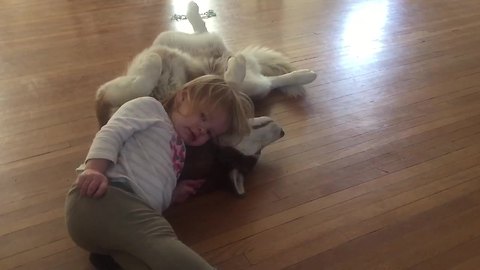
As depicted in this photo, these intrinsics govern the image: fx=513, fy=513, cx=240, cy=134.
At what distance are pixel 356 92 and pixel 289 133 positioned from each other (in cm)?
44

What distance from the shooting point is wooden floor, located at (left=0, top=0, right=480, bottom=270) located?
1311 millimetres

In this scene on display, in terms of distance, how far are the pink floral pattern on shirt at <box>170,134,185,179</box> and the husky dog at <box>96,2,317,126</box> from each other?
285 mm

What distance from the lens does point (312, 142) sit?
5.65 feet

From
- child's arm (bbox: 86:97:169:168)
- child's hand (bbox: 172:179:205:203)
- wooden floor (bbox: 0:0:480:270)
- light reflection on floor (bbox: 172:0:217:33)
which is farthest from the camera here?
light reflection on floor (bbox: 172:0:217:33)

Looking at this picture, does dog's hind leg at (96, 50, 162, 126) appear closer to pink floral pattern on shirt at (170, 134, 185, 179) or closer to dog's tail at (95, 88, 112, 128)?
dog's tail at (95, 88, 112, 128)

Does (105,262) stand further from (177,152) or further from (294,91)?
(294,91)

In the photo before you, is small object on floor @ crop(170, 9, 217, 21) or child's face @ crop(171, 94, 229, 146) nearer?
child's face @ crop(171, 94, 229, 146)

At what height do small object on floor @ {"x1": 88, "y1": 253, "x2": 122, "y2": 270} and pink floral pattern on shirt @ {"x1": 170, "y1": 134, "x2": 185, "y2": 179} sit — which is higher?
pink floral pattern on shirt @ {"x1": 170, "y1": 134, "x2": 185, "y2": 179}

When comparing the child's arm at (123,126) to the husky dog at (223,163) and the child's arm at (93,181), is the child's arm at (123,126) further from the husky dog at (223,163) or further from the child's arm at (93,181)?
the husky dog at (223,163)

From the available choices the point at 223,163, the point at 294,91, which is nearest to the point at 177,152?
the point at 223,163

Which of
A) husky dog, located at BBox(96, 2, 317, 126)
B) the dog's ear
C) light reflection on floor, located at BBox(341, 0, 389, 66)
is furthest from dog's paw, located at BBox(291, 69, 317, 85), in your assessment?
the dog's ear

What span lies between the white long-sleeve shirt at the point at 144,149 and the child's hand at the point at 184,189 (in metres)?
0.07

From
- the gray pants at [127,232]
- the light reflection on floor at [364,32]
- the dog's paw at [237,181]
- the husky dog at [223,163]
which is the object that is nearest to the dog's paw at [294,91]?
the light reflection on floor at [364,32]

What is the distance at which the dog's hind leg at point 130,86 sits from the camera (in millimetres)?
1553
